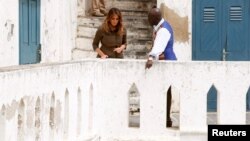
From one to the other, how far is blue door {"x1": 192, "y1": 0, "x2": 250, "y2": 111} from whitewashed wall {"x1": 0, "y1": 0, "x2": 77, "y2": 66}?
2.45m

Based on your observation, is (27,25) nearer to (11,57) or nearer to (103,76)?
(11,57)

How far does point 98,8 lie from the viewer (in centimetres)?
1598

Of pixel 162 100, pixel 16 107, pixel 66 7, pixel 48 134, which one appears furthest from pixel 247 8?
pixel 16 107

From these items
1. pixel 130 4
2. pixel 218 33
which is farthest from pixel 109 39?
pixel 130 4

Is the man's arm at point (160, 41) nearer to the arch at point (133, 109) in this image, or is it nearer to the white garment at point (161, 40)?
the white garment at point (161, 40)

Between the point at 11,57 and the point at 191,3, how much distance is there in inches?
150

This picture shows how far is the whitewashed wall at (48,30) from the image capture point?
12.4m

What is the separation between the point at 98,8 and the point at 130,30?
0.87 meters

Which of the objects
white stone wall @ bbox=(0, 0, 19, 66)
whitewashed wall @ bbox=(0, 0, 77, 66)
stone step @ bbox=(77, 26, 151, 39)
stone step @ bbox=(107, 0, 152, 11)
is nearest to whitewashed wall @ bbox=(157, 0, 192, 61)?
stone step @ bbox=(77, 26, 151, 39)

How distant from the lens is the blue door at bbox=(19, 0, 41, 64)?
1306 cm

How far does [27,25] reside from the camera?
43.8 feet

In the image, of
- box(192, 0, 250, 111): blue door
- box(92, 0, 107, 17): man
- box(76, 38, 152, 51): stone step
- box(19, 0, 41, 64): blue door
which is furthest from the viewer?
box(92, 0, 107, 17): man

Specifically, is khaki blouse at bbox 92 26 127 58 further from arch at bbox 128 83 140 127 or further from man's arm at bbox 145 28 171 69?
man's arm at bbox 145 28 171 69

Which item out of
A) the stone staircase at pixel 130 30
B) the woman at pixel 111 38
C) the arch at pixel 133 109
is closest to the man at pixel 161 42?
the arch at pixel 133 109
